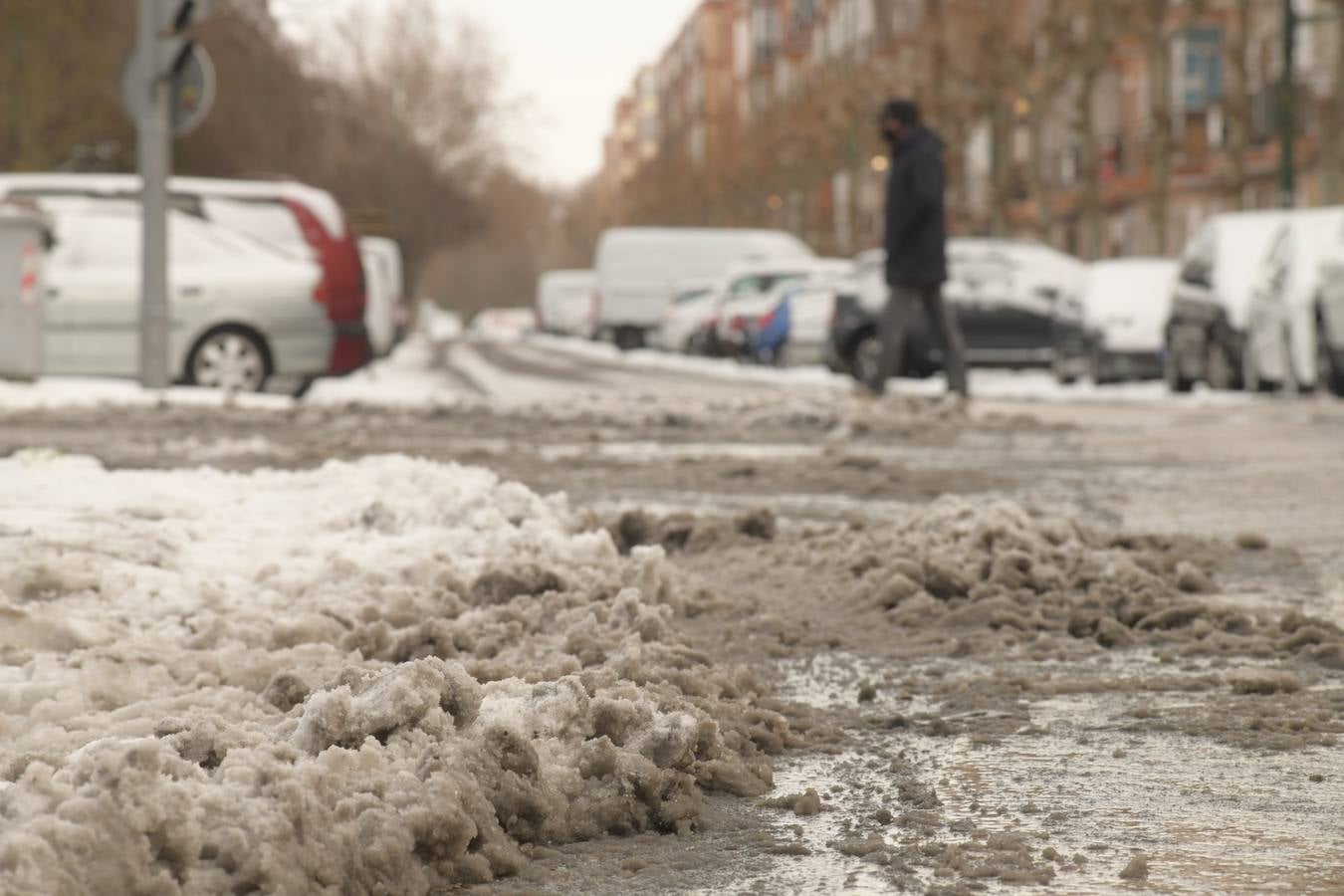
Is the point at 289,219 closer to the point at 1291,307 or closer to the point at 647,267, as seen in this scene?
the point at 1291,307

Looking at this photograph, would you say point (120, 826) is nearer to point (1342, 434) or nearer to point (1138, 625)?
point (1138, 625)

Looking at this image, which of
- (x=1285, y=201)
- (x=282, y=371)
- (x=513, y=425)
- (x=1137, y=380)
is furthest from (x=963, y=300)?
(x=513, y=425)

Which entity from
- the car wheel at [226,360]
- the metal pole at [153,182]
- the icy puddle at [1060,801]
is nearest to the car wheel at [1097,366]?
the car wheel at [226,360]

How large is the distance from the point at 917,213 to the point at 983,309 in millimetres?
8988

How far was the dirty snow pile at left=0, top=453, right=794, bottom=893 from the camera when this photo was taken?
2965 mm

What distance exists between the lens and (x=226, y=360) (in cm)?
1727

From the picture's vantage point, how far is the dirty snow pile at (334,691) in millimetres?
2965

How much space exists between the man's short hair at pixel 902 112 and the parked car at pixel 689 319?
19.6 metres

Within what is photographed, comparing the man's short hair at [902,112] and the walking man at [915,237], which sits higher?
the man's short hair at [902,112]

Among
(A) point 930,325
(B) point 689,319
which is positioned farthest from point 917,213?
(B) point 689,319

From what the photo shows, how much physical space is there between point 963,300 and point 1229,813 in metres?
22.0

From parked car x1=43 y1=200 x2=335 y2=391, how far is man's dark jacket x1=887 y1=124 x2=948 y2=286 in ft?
14.3

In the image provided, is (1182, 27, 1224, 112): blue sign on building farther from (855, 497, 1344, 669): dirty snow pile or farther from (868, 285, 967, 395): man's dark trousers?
(855, 497, 1344, 669): dirty snow pile

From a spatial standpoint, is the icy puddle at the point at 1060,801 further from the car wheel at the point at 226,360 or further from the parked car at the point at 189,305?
the car wheel at the point at 226,360
